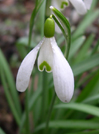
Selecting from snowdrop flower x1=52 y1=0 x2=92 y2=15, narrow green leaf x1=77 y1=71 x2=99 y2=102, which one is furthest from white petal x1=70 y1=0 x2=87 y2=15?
narrow green leaf x1=77 y1=71 x2=99 y2=102

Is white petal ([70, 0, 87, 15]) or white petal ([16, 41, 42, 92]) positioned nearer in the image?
white petal ([16, 41, 42, 92])

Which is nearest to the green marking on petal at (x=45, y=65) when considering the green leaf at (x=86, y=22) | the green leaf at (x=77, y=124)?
the green leaf at (x=77, y=124)

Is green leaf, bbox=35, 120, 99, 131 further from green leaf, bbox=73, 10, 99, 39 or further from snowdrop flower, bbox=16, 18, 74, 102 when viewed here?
green leaf, bbox=73, 10, 99, 39

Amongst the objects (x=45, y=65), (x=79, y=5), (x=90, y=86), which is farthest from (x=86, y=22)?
(x=45, y=65)

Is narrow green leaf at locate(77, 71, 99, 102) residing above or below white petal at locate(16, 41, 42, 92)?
below

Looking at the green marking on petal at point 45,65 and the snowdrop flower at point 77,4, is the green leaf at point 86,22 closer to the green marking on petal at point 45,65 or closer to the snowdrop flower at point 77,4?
the snowdrop flower at point 77,4

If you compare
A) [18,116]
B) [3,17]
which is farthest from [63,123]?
[3,17]
